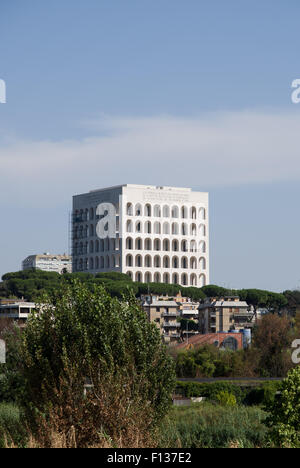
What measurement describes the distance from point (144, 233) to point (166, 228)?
4672mm

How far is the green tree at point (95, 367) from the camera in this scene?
23.3 m

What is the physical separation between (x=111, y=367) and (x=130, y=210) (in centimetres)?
13947

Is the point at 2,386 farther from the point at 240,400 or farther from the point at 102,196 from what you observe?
the point at 102,196

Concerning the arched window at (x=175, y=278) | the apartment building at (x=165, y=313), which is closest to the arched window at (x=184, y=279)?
the arched window at (x=175, y=278)

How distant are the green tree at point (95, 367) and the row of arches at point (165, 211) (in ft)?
440

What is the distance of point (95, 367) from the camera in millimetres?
27922

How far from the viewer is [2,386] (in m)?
48.1

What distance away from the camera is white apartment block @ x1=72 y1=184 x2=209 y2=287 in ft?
543

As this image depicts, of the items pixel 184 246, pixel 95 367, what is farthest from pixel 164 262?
pixel 95 367

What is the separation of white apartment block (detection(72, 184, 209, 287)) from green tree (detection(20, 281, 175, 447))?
13043 centimetres

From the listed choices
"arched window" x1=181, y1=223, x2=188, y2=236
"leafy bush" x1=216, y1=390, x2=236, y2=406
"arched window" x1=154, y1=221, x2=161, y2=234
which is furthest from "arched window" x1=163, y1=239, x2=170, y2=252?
"leafy bush" x1=216, y1=390, x2=236, y2=406

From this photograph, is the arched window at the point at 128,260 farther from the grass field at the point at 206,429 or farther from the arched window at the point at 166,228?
the grass field at the point at 206,429

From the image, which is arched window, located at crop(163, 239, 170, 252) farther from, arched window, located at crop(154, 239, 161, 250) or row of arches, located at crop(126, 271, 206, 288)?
row of arches, located at crop(126, 271, 206, 288)
